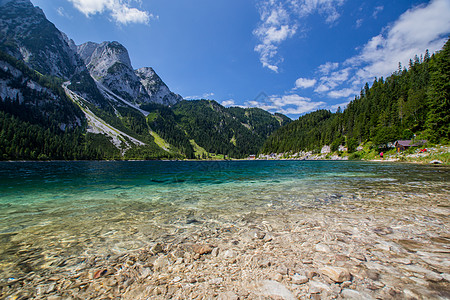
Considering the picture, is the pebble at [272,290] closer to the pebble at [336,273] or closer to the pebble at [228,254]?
the pebble at [336,273]

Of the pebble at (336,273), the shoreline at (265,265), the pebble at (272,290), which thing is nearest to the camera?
the pebble at (272,290)

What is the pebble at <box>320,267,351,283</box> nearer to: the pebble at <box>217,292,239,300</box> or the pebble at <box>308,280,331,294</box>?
the pebble at <box>308,280,331,294</box>

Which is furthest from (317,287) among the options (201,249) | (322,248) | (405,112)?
(405,112)

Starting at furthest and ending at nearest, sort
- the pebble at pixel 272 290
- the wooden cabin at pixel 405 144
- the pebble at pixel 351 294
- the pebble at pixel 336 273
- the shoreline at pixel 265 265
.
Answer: the wooden cabin at pixel 405 144, the pebble at pixel 336 273, the shoreline at pixel 265 265, the pebble at pixel 272 290, the pebble at pixel 351 294

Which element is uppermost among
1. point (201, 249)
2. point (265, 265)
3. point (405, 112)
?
point (405, 112)

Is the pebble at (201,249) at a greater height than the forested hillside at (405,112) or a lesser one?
lesser

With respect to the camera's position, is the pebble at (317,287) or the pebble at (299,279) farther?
the pebble at (299,279)

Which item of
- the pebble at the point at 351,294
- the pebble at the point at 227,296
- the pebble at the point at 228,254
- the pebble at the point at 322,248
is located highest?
the pebble at the point at 351,294

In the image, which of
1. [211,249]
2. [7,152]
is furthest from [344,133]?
[7,152]

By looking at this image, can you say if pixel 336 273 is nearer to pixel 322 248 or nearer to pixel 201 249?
pixel 322 248

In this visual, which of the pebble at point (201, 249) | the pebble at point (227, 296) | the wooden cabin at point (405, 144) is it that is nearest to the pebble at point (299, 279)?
the pebble at point (227, 296)

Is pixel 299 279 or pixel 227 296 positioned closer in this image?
pixel 227 296

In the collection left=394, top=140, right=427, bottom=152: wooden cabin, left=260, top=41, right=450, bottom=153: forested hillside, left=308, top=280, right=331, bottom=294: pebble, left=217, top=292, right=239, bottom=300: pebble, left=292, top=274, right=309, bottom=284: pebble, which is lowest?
left=217, top=292, right=239, bottom=300: pebble

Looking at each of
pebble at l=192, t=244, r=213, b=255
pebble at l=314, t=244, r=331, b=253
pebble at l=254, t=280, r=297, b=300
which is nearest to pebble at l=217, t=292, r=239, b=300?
pebble at l=254, t=280, r=297, b=300
